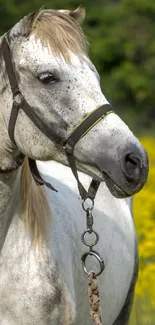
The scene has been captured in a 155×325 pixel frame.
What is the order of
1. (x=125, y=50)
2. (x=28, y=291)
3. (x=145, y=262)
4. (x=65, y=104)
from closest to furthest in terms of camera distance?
(x=65, y=104) < (x=28, y=291) < (x=145, y=262) < (x=125, y=50)

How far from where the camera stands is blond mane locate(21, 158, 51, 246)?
182 inches

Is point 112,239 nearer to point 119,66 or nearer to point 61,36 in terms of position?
point 61,36

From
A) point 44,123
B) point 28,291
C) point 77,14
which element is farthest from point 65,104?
point 28,291

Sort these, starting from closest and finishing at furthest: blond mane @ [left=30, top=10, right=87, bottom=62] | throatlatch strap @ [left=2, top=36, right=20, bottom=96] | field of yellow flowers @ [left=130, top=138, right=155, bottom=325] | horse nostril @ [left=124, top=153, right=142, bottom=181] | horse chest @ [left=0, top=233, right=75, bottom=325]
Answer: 1. horse nostril @ [left=124, top=153, right=142, bottom=181]
2. blond mane @ [left=30, top=10, right=87, bottom=62]
3. throatlatch strap @ [left=2, top=36, right=20, bottom=96]
4. horse chest @ [left=0, top=233, right=75, bottom=325]
5. field of yellow flowers @ [left=130, top=138, right=155, bottom=325]

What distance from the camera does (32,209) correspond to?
15.2 feet

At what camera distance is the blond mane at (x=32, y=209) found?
462 centimetres

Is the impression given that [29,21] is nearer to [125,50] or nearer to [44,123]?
[44,123]

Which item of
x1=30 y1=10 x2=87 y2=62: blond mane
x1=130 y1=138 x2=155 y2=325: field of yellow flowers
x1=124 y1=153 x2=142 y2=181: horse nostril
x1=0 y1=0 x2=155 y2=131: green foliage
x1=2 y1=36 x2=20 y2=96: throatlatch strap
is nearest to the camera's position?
x1=124 y1=153 x2=142 y2=181: horse nostril

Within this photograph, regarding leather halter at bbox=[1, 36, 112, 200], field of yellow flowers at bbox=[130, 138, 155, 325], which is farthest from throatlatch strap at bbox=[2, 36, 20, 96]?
field of yellow flowers at bbox=[130, 138, 155, 325]

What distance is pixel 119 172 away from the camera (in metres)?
4.17

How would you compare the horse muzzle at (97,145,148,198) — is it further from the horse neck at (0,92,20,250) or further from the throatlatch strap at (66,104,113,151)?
the horse neck at (0,92,20,250)

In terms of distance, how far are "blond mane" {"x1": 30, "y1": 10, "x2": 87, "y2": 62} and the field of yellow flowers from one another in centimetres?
247

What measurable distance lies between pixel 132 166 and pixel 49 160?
0.49 meters

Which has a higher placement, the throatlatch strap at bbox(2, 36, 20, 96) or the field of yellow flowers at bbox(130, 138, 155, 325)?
the throatlatch strap at bbox(2, 36, 20, 96)
